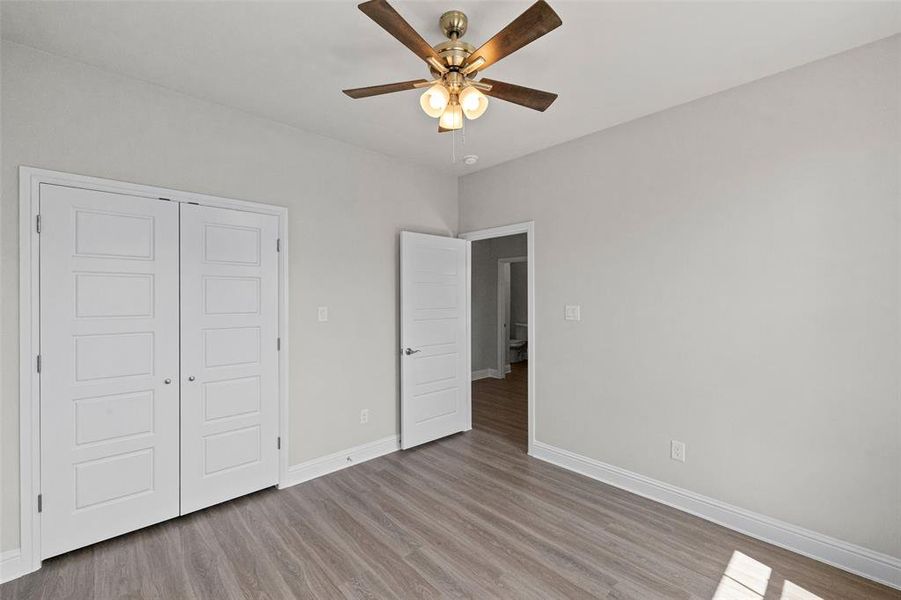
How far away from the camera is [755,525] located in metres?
2.44

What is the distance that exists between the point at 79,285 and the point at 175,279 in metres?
0.46

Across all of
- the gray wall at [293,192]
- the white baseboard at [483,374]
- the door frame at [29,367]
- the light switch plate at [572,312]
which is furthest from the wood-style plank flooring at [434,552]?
the white baseboard at [483,374]

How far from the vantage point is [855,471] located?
2.15m

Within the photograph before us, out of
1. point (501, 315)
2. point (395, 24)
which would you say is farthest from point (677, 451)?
point (501, 315)

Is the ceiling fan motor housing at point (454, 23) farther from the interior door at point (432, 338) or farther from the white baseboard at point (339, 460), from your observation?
the white baseboard at point (339, 460)

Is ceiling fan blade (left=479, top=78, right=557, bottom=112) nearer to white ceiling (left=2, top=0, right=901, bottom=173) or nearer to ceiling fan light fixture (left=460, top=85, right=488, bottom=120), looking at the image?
ceiling fan light fixture (left=460, top=85, right=488, bottom=120)

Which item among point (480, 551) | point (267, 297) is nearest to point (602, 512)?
point (480, 551)

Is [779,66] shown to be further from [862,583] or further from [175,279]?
[175,279]

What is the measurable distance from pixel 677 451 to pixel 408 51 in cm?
311

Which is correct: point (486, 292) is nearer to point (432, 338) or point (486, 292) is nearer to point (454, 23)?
point (432, 338)

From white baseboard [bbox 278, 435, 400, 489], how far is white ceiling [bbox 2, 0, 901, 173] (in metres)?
2.72

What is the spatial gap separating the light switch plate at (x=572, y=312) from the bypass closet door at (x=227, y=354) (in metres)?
2.38

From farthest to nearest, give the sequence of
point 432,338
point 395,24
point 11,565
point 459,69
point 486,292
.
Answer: point 486,292 < point 432,338 < point 11,565 < point 459,69 < point 395,24

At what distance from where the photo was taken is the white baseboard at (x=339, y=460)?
314 centimetres
